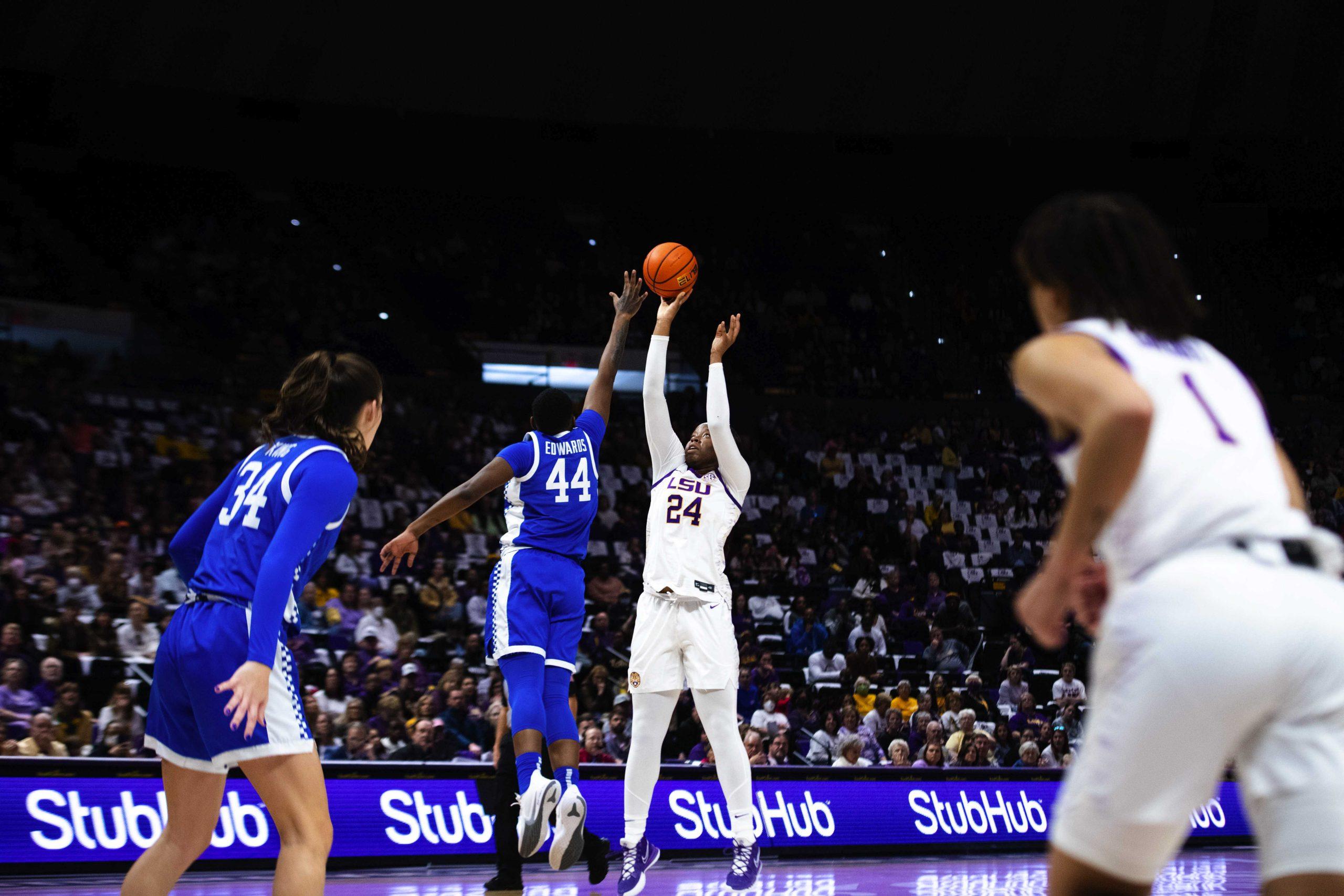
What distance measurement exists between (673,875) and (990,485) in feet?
44.7

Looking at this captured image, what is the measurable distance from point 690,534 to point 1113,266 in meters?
4.20

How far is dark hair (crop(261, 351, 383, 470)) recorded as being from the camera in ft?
12.0

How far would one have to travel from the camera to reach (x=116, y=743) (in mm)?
8969

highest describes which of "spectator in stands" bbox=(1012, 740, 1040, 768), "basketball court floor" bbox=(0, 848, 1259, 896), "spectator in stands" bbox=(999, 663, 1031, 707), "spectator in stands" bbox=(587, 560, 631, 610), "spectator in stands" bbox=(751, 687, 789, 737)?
"spectator in stands" bbox=(587, 560, 631, 610)

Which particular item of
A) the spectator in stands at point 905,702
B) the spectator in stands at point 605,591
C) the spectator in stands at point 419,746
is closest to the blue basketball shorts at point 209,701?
the spectator in stands at point 419,746

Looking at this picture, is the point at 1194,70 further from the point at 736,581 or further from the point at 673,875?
the point at 673,875

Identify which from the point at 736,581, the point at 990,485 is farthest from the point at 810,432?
the point at 736,581

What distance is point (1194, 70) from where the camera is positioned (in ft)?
65.1

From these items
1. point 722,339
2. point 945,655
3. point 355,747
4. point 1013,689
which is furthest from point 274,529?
point 945,655

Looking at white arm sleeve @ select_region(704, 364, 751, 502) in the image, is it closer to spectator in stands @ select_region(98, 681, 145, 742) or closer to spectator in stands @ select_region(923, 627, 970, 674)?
spectator in stands @ select_region(98, 681, 145, 742)

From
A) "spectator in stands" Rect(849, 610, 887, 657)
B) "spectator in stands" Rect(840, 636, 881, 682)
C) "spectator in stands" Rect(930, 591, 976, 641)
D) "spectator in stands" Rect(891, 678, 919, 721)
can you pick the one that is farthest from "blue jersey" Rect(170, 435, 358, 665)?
"spectator in stands" Rect(930, 591, 976, 641)

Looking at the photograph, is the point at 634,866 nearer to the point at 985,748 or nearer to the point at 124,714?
the point at 124,714

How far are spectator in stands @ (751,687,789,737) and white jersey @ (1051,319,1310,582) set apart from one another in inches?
357

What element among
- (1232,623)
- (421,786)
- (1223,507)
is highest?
(1223,507)
